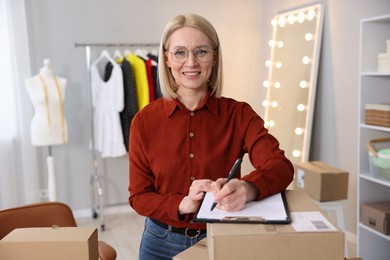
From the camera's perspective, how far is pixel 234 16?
4594 millimetres

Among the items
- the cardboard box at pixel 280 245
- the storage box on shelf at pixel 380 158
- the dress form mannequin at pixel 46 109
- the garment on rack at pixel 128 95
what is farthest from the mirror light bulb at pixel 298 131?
the cardboard box at pixel 280 245

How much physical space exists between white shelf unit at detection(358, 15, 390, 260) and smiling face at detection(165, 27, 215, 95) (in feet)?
6.11

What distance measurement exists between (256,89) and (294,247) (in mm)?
4102

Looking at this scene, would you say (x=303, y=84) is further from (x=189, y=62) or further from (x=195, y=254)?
(x=195, y=254)

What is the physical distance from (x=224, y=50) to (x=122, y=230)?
2.05 metres

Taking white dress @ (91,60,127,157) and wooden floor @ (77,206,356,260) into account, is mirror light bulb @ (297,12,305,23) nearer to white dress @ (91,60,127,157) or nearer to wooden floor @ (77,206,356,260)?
white dress @ (91,60,127,157)

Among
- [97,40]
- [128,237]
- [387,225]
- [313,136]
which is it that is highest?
[97,40]

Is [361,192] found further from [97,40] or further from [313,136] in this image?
[97,40]

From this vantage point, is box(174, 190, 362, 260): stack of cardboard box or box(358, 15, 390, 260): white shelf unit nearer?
box(174, 190, 362, 260): stack of cardboard box

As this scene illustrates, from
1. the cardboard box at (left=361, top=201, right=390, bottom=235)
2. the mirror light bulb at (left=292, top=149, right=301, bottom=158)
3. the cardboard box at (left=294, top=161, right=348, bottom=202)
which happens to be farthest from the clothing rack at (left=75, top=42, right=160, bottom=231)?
the cardboard box at (left=361, top=201, right=390, bottom=235)

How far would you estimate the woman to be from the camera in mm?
1138

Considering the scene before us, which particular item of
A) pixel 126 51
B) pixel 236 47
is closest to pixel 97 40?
pixel 126 51

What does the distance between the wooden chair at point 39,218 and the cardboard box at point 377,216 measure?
172 cm

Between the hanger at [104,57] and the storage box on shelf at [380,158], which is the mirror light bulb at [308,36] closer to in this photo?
the storage box on shelf at [380,158]
